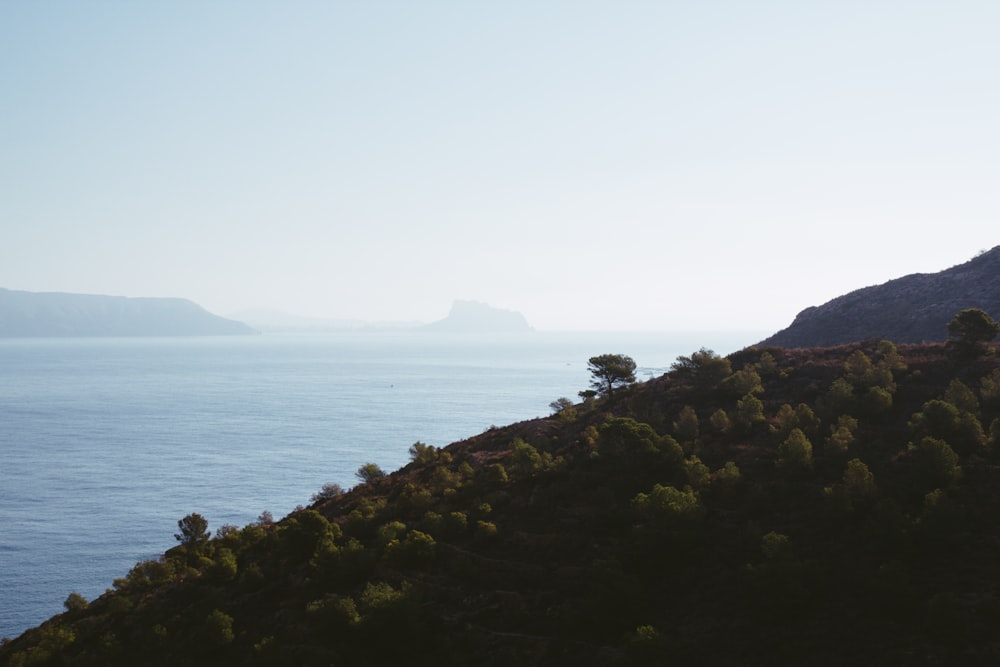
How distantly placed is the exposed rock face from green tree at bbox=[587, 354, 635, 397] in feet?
148

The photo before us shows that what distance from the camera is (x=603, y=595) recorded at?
101ft

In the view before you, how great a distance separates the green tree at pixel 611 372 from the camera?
6788 cm

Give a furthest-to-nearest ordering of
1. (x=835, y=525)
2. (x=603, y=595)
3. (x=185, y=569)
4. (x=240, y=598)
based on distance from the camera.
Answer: (x=185, y=569), (x=240, y=598), (x=835, y=525), (x=603, y=595)

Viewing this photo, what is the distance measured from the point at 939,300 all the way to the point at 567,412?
67502 mm

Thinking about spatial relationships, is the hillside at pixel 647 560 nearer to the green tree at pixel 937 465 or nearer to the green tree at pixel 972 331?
the green tree at pixel 937 465

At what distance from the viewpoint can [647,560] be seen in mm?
34438

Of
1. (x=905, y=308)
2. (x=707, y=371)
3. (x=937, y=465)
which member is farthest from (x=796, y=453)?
(x=905, y=308)

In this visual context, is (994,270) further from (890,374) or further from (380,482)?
(380,482)

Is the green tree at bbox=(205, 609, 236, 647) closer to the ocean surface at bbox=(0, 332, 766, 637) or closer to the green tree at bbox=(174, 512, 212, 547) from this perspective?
the green tree at bbox=(174, 512, 212, 547)

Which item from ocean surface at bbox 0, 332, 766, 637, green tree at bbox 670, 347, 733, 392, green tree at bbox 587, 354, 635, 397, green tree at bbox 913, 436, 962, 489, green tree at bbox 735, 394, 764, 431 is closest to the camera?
green tree at bbox 913, 436, 962, 489

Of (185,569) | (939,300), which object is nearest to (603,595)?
(185,569)

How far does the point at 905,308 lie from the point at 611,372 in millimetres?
60118

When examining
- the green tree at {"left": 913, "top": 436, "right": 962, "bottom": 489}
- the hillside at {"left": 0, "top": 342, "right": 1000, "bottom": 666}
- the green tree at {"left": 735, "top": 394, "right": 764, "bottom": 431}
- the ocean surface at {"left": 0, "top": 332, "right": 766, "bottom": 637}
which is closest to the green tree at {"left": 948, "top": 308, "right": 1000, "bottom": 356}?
the hillside at {"left": 0, "top": 342, "right": 1000, "bottom": 666}

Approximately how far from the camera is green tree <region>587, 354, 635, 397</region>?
67.9m
